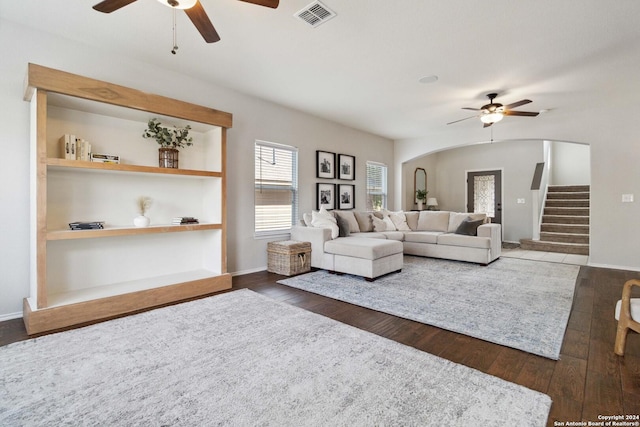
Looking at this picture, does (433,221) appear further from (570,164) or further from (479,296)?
(570,164)

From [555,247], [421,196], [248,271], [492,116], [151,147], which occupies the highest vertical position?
[492,116]

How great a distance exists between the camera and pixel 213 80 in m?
3.97

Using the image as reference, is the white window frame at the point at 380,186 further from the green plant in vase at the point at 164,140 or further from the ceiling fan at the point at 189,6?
the ceiling fan at the point at 189,6

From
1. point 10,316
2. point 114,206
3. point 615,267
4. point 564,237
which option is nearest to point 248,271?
point 114,206

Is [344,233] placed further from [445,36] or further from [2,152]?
[2,152]

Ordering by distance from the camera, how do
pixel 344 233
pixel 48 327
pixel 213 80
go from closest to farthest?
pixel 48 327 < pixel 213 80 < pixel 344 233

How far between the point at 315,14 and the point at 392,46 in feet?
3.21

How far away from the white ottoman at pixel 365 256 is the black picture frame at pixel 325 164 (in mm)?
1727

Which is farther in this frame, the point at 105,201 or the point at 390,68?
the point at 390,68

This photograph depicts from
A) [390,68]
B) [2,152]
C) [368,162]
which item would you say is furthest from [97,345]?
[368,162]

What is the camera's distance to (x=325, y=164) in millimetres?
5820

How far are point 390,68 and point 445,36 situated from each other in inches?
31.8

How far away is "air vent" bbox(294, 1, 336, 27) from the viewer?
243 cm

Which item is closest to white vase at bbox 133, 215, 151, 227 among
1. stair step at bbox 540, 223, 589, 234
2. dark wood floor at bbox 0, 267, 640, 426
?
dark wood floor at bbox 0, 267, 640, 426
